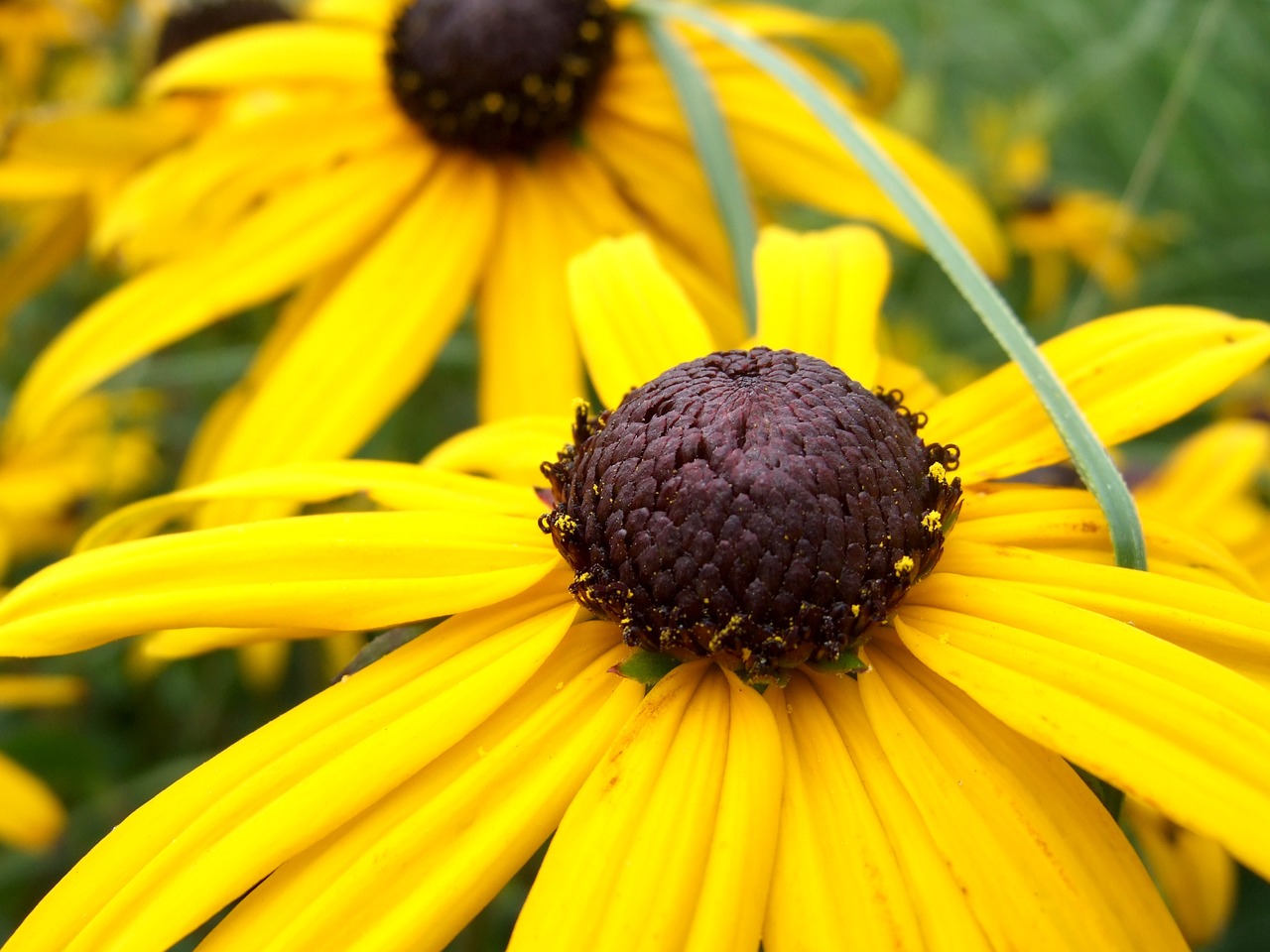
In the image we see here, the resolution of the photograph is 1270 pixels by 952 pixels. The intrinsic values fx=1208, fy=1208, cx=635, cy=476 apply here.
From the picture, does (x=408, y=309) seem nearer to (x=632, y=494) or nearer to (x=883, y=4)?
(x=632, y=494)

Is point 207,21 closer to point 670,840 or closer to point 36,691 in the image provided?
point 36,691

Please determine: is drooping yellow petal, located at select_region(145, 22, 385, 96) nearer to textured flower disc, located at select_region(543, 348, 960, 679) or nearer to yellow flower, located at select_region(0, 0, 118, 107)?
textured flower disc, located at select_region(543, 348, 960, 679)

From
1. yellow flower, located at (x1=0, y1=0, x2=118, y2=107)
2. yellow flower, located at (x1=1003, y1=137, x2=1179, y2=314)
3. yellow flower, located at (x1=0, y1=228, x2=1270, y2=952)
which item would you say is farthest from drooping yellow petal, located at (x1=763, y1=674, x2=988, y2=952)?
yellow flower, located at (x1=0, y1=0, x2=118, y2=107)

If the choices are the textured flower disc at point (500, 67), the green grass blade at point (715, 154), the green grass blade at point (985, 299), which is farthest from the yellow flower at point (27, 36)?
the green grass blade at point (985, 299)

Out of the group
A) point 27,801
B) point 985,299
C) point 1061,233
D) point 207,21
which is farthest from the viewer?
point 1061,233

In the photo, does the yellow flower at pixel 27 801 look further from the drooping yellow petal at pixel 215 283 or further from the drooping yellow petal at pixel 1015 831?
the drooping yellow petal at pixel 1015 831

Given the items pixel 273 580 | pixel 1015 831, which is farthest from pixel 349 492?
pixel 1015 831
